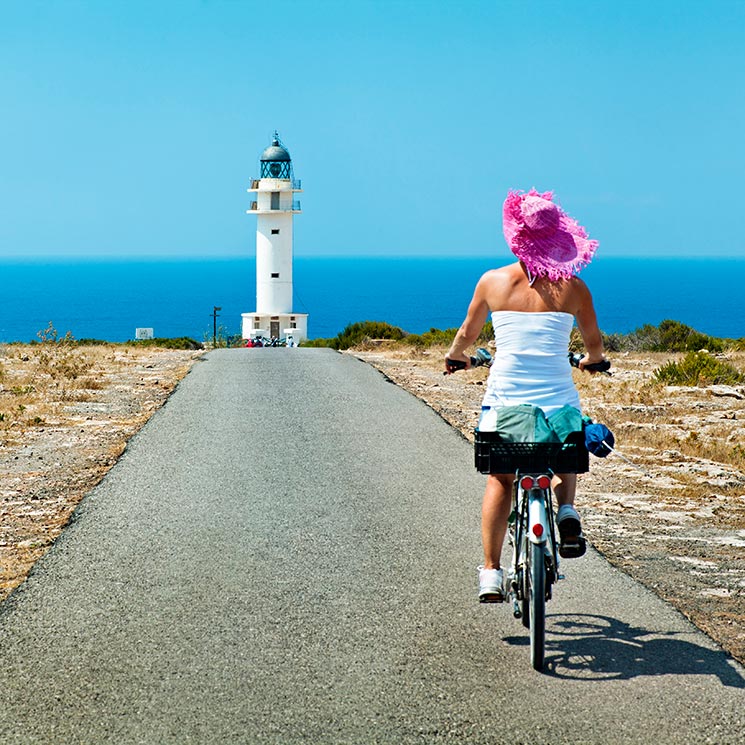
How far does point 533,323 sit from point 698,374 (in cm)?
1414

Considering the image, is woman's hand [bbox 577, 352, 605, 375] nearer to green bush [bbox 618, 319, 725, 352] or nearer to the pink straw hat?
the pink straw hat

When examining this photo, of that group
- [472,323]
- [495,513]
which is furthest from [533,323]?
[495,513]

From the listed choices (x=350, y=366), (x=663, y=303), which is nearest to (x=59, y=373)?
(x=350, y=366)

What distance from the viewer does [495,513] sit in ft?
16.9

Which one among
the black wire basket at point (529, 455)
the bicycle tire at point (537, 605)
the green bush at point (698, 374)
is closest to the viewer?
the bicycle tire at point (537, 605)

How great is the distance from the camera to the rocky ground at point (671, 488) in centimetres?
617

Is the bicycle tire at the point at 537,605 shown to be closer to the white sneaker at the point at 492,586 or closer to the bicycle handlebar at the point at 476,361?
the white sneaker at the point at 492,586

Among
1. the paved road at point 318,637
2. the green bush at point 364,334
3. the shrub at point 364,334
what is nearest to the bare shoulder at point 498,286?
the paved road at point 318,637

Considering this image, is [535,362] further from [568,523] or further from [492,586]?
[492,586]

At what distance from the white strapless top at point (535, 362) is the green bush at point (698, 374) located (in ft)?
45.2

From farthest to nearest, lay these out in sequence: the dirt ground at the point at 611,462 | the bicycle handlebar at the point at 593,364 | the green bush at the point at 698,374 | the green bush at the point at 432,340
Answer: the green bush at the point at 432,340 < the green bush at the point at 698,374 < the dirt ground at the point at 611,462 < the bicycle handlebar at the point at 593,364

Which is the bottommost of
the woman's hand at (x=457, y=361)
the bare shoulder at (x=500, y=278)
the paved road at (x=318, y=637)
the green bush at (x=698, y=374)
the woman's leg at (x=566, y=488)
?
the paved road at (x=318, y=637)

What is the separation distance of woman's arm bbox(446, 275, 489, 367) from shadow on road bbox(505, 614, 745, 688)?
4.50 feet

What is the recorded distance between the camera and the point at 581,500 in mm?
8711
